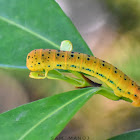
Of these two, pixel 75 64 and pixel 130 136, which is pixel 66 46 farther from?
pixel 130 136

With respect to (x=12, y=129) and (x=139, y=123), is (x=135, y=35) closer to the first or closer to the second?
(x=139, y=123)

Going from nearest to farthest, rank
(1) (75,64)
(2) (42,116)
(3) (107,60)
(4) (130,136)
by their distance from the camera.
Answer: (2) (42,116), (1) (75,64), (4) (130,136), (3) (107,60)

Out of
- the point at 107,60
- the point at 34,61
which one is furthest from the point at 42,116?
the point at 107,60

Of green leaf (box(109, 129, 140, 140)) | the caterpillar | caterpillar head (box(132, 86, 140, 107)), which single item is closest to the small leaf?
the caterpillar

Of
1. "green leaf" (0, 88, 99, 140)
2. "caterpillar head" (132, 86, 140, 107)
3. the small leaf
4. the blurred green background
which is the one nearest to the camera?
"green leaf" (0, 88, 99, 140)

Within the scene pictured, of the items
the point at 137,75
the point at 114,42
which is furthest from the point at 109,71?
the point at 114,42

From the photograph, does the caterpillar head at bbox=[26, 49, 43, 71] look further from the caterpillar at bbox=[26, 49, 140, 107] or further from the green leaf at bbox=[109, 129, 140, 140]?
the green leaf at bbox=[109, 129, 140, 140]

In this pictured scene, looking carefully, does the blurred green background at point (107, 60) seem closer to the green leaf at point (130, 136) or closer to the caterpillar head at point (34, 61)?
the green leaf at point (130, 136)

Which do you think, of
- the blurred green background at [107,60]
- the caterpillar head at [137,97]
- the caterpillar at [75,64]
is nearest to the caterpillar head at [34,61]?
the caterpillar at [75,64]
